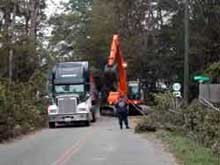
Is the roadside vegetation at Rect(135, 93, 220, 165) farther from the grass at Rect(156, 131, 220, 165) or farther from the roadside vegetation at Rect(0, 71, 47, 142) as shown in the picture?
the roadside vegetation at Rect(0, 71, 47, 142)

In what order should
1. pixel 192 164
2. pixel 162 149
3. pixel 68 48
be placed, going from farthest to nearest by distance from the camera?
pixel 68 48 < pixel 162 149 < pixel 192 164

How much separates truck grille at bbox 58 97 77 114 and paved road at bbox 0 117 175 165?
12.6 m

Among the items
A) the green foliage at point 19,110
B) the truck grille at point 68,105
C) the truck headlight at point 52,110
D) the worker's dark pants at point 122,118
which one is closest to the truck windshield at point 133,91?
the green foliage at point 19,110

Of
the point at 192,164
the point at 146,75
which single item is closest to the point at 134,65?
the point at 146,75

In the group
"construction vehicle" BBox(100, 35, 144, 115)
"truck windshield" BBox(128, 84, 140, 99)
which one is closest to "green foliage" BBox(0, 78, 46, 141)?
"construction vehicle" BBox(100, 35, 144, 115)

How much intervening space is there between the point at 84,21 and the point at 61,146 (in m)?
67.5

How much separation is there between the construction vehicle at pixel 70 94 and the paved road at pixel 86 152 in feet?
41.2

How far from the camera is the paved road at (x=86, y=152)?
19619 mm

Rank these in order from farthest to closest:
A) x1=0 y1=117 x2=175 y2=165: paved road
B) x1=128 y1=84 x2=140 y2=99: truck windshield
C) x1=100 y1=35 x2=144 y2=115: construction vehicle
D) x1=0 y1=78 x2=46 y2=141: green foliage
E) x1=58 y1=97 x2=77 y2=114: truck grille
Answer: x1=128 y1=84 x2=140 y2=99: truck windshield
x1=100 y1=35 x2=144 y2=115: construction vehicle
x1=58 y1=97 x2=77 y2=114: truck grille
x1=0 y1=78 x2=46 y2=141: green foliage
x1=0 y1=117 x2=175 y2=165: paved road

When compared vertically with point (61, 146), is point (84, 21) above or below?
above

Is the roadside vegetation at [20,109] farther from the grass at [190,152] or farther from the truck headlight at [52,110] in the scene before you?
the grass at [190,152]

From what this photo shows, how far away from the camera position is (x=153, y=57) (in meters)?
62.0

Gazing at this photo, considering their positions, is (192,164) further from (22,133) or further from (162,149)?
(22,133)

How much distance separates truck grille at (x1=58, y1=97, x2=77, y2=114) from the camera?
43.0 metres
